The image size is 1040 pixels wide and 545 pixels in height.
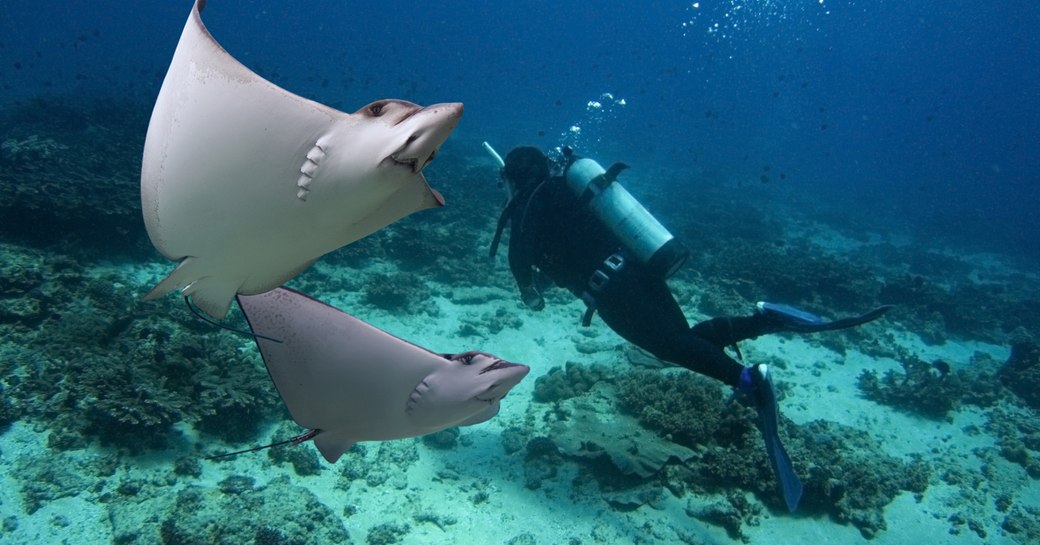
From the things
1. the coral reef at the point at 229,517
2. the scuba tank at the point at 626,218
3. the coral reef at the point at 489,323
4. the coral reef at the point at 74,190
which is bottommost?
the coral reef at the point at 74,190

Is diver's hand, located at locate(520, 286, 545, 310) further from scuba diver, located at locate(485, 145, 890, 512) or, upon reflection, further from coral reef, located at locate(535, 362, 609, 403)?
coral reef, located at locate(535, 362, 609, 403)

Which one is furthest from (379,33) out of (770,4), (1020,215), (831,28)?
(1020,215)

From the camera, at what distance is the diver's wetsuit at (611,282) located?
5.33 meters

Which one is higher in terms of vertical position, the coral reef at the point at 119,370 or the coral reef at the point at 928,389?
the coral reef at the point at 928,389

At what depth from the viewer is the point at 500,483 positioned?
508 centimetres

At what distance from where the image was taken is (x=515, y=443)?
561 centimetres

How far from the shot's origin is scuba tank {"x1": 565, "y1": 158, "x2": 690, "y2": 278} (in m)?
5.70

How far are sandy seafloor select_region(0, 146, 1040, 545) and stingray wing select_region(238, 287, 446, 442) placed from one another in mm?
2333

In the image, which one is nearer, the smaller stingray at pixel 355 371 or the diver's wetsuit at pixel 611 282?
the smaller stingray at pixel 355 371

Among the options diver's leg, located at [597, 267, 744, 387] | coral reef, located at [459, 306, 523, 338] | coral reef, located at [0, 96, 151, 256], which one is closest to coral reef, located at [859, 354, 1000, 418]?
diver's leg, located at [597, 267, 744, 387]

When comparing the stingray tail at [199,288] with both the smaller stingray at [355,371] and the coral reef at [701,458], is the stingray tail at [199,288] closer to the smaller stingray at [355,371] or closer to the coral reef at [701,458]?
the smaller stingray at [355,371]

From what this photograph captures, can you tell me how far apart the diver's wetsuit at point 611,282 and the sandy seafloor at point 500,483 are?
4.66 feet

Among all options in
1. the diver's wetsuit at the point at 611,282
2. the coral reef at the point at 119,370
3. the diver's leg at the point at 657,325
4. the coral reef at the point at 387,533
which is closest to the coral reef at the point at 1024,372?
the diver's wetsuit at the point at 611,282

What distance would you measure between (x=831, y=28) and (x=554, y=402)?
138 meters
